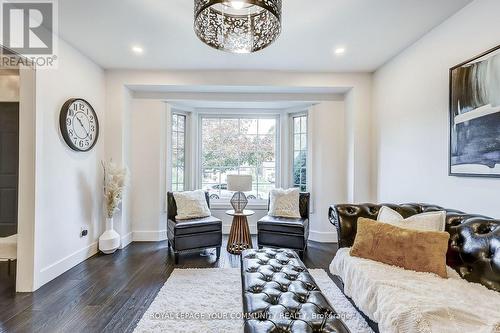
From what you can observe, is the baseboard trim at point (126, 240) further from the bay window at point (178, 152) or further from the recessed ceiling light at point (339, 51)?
the recessed ceiling light at point (339, 51)

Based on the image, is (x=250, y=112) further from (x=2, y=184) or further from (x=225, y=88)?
(x=2, y=184)

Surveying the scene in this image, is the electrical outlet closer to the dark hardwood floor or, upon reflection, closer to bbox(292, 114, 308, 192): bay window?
the dark hardwood floor

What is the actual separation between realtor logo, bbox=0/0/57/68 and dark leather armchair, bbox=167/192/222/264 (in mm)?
2417

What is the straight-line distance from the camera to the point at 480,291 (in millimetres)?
1585

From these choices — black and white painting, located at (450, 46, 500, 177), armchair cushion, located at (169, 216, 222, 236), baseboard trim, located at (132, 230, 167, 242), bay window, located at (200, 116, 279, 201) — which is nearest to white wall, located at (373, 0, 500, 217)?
black and white painting, located at (450, 46, 500, 177)

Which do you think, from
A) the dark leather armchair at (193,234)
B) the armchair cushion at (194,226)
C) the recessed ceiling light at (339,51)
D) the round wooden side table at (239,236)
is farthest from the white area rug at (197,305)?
the recessed ceiling light at (339,51)

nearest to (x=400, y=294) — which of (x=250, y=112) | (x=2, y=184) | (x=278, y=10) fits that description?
(x=278, y=10)

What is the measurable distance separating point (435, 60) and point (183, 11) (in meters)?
2.65

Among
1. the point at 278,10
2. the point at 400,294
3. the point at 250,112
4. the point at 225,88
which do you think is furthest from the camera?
the point at 250,112

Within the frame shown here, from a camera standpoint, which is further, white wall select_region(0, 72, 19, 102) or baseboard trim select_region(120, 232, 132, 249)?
baseboard trim select_region(120, 232, 132, 249)

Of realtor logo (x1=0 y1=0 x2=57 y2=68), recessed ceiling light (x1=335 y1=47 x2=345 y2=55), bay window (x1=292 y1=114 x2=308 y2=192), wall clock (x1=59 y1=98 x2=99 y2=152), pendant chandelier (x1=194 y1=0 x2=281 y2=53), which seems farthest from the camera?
bay window (x1=292 y1=114 x2=308 y2=192)

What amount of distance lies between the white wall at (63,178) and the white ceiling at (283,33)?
39cm

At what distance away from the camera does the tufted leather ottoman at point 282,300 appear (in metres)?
1.30

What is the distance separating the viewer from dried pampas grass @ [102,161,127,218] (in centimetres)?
363
